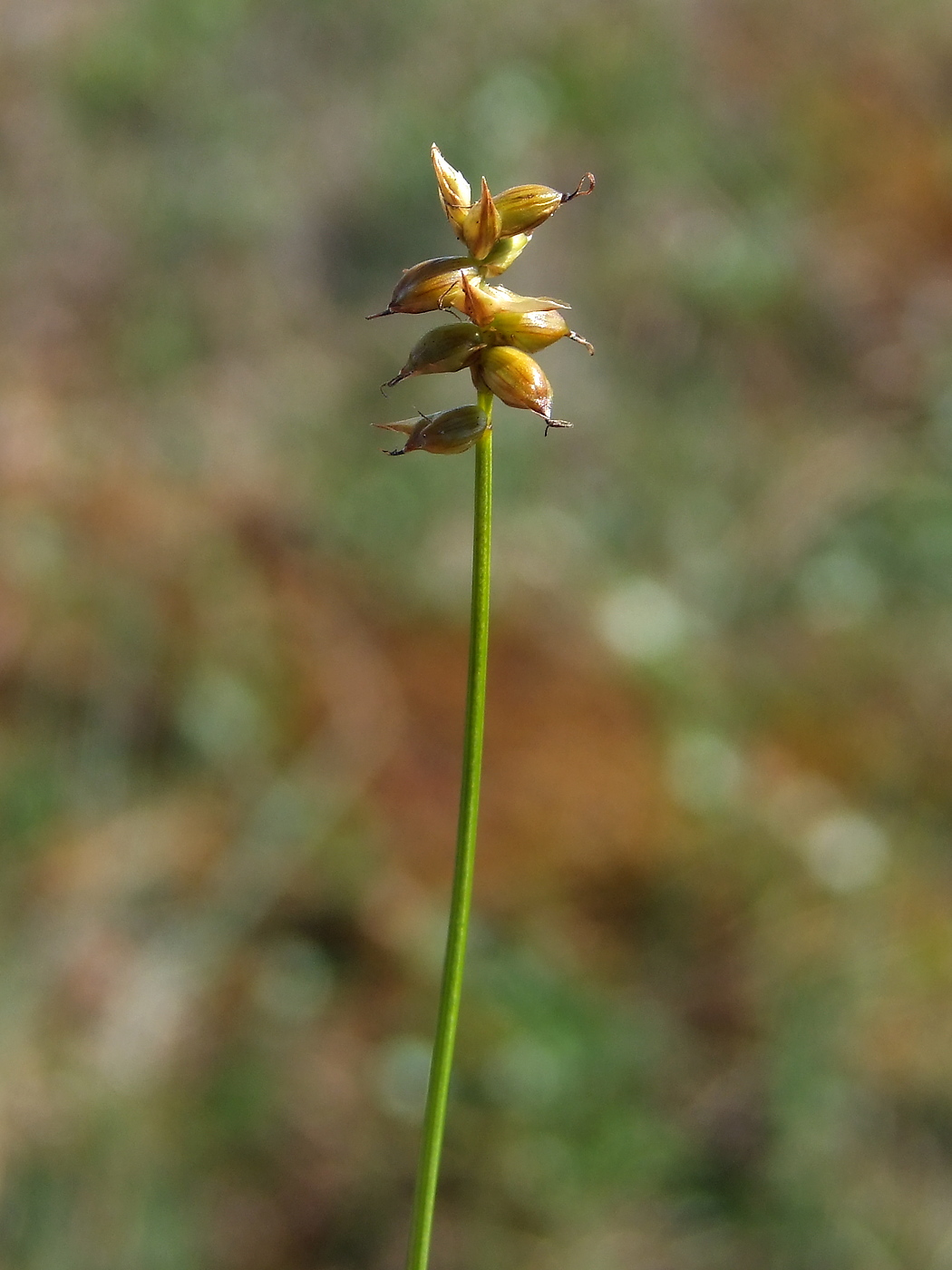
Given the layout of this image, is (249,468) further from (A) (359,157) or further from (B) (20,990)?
(B) (20,990)

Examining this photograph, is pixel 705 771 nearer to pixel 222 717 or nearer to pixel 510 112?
pixel 222 717

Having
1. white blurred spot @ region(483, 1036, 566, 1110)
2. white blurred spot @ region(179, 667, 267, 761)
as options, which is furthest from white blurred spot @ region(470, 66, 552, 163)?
white blurred spot @ region(483, 1036, 566, 1110)

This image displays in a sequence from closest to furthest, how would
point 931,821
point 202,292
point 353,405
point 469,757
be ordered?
point 469,757
point 931,821
point 353,405
point 202,292

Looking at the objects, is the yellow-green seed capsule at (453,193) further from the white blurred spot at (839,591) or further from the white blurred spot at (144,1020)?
the white blurred spot at (839,591)

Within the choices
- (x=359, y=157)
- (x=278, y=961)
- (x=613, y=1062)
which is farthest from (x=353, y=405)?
(x=613, y=1062)

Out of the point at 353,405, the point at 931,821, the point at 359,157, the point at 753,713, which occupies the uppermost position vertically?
the point at 359,157

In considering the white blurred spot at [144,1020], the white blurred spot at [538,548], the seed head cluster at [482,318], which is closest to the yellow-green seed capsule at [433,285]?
the seed head cluster at [482,318]
